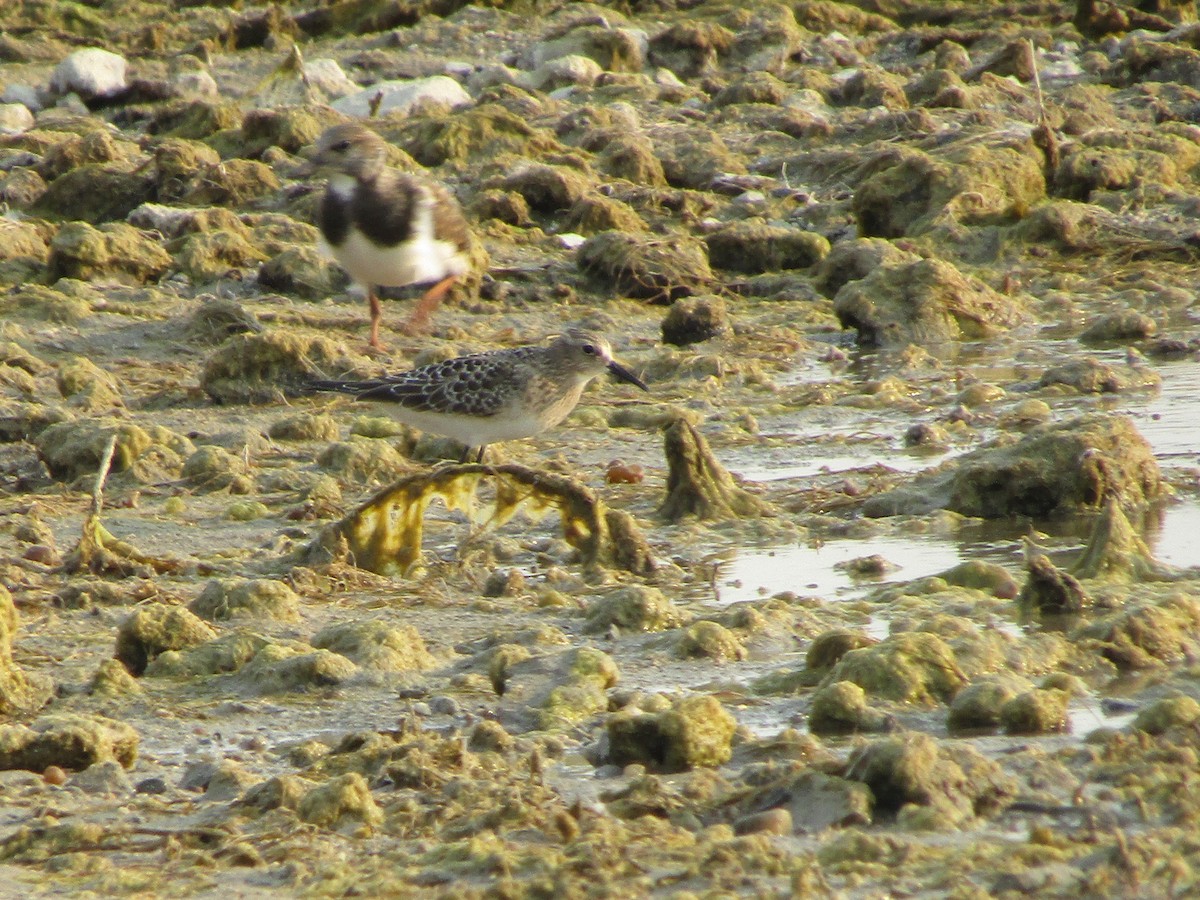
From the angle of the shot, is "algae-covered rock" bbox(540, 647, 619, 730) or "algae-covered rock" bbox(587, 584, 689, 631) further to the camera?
"algae-covered rock" bbox(587, 584, 689, 631)

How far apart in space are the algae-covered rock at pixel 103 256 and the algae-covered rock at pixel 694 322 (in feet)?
9.64

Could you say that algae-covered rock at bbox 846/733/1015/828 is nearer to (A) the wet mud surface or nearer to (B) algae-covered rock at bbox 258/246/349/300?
(A) the wet mud surface

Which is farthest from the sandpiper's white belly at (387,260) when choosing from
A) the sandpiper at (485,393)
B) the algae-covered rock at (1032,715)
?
the algae-covered rock at (1032,715)

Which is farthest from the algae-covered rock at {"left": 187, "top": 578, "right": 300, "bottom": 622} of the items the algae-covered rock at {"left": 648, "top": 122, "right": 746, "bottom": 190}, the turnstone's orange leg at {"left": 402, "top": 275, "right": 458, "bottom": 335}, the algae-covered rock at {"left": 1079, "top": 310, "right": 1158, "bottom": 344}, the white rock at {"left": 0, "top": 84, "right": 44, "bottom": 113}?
the white rock at {"left": 0, "top": 84, "right": 44, "bottom": 113}

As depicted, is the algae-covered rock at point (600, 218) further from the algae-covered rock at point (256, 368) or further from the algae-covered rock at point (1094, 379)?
the algae-covered rock at point (1094, 379)

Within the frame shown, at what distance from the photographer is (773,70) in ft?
52.0

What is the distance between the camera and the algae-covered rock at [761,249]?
1131 centimetres

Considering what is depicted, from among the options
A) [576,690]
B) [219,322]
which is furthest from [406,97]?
[576,690]

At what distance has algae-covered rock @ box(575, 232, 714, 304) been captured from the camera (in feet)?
35.3

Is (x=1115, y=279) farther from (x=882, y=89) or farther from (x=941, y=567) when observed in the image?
(x=941, y=567)

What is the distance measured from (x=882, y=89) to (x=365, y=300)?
17.8 ft

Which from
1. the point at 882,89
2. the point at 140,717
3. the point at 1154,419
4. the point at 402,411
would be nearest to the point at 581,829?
the point at 140,717

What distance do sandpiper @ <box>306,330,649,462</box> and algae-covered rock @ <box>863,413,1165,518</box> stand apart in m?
1.44

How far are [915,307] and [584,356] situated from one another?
2749 mm
